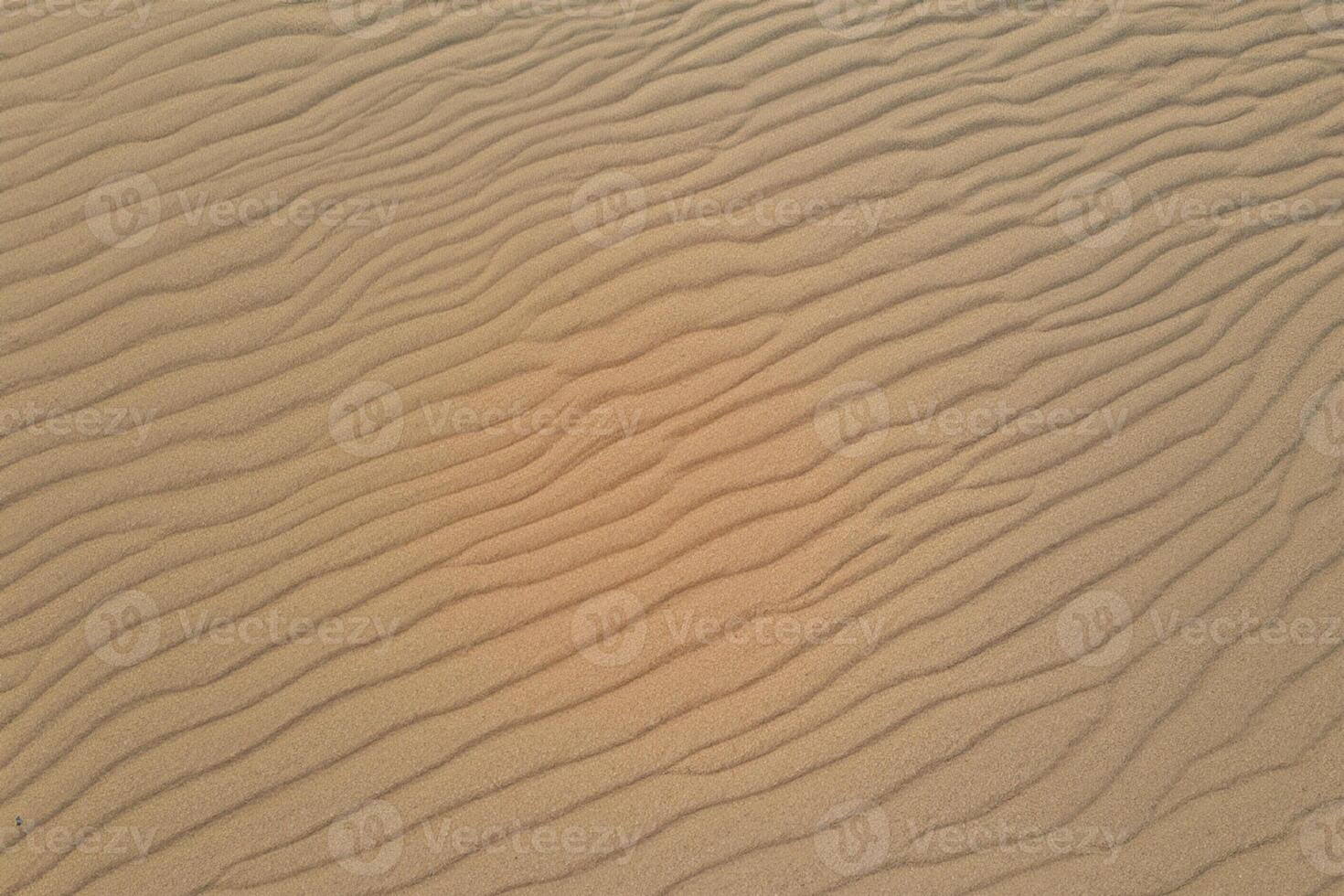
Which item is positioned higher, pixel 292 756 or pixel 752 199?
pixel 752 199

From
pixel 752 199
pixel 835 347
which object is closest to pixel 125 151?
pixel 752 199

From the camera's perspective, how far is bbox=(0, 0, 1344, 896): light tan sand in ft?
11.5

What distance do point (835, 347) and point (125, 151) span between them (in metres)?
3.39

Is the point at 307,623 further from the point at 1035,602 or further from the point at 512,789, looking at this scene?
the point at 1035,602

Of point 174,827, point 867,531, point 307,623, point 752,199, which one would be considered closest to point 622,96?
point 752,199

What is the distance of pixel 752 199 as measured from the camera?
504 cm

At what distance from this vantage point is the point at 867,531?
407 cm

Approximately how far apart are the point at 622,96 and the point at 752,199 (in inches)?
38.5

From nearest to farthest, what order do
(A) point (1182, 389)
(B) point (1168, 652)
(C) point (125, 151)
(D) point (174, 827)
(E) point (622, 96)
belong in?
(D) point (174, 827)
(B) point (1168, 652)
(A) point (1182, 389)
(C) point (125, 151)
(E) point (622, 96)

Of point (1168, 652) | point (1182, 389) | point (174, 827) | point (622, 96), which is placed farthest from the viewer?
point (622, 96)

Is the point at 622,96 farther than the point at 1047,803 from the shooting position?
Yes

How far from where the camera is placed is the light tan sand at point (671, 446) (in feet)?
11.5

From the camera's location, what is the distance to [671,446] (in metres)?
4.29

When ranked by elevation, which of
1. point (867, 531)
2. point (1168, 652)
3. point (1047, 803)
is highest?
point (867, 531)
